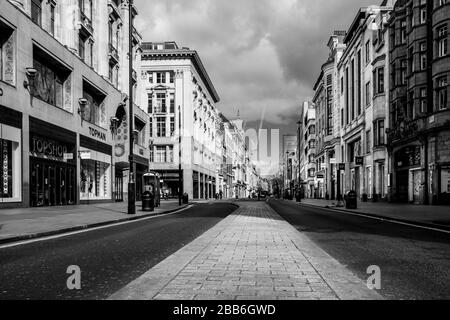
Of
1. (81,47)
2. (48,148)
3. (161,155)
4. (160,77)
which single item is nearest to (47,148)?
(48,148)

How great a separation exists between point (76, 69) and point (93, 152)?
686 cm

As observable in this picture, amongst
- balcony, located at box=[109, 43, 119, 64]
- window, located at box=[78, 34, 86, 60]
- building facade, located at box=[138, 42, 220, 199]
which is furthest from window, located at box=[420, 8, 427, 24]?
building facade, located at box=[138, 42, 220, 199]

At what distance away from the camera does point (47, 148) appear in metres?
27.8

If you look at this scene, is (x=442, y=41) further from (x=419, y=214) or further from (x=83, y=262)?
(x=83, y=262)

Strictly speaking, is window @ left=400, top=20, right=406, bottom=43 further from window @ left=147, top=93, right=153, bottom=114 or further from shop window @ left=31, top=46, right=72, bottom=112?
window @ left=147, top=93, right=153, bottom=114

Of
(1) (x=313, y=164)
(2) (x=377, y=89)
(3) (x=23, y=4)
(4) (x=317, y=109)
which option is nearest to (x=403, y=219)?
(3) (x=23, y=4)

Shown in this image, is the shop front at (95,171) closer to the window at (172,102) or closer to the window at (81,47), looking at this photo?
the window at (81,47)

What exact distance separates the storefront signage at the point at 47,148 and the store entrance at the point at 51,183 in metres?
0.48

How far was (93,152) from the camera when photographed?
3603 centimetres

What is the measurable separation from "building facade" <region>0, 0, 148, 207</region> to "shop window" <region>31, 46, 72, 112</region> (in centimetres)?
6

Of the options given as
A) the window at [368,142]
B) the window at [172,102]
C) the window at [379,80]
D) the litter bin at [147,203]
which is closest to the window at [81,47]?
the litter bin at [147,203]

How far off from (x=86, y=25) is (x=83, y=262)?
31.5m

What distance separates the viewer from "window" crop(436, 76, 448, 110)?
3169 cm

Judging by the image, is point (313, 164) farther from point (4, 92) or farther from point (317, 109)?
point (4, 92)
